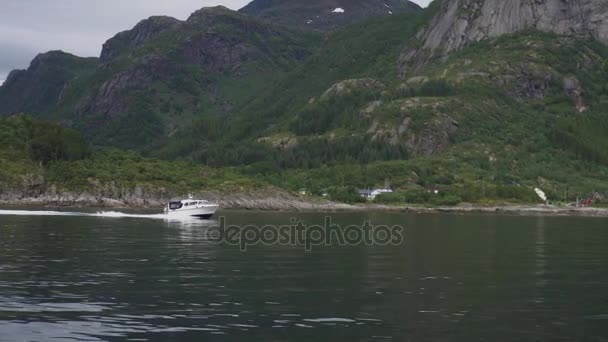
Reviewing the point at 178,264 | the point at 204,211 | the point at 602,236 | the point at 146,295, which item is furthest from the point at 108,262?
the point at 204,211

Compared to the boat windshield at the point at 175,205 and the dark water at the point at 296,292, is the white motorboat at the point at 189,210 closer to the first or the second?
the boat windshield at the point at 175,205

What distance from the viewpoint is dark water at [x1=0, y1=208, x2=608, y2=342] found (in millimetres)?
43188

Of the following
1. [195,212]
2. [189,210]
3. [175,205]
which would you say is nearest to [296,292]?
[189,210]

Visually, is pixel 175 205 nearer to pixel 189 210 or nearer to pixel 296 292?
pixel 189 210

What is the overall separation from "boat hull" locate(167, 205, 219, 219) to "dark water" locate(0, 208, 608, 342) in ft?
249

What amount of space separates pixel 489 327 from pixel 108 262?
37.4 metres

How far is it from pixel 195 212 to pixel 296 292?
120 m

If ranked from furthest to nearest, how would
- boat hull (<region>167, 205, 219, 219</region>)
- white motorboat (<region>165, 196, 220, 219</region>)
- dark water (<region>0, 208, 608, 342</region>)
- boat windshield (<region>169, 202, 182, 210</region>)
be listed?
boat windshield (<region>169, 202, 182, 210</region>), white motorboat (<region>165, 196, 220, 219</region>), boat hull (<region>167, 205, 219, 219</region>), dark water (<region>0, 208, 608, 342</region>)

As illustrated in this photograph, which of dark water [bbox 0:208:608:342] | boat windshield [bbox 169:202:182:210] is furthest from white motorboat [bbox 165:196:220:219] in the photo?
dark water [bbox 0:208:608:342]

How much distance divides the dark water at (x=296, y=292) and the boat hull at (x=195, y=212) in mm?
75875

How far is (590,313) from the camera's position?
4912 centimetres

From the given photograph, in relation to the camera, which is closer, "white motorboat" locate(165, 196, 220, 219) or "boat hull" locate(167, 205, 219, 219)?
"boat hull" locate(167, 205, 219, 219)

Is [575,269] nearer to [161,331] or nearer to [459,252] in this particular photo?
[459,252]

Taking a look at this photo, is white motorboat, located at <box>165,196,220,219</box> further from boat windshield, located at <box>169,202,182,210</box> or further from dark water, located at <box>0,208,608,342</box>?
dark water, located at <box>0,208,608,342</box>
